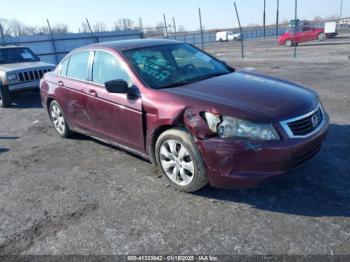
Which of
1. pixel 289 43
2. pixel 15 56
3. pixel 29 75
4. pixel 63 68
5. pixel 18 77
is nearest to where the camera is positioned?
pixel 63 68

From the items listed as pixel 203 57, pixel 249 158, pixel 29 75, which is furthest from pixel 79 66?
pixel 29 75

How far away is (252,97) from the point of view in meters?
3.59

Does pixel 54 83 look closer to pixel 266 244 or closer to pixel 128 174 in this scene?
pixel 128 174

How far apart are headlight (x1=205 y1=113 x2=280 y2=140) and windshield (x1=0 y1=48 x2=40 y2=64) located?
9.01m

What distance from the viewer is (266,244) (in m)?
2.83

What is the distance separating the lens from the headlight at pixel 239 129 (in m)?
3.16

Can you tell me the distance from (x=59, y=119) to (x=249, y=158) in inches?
158

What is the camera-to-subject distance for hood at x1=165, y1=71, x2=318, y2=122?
3.28 m

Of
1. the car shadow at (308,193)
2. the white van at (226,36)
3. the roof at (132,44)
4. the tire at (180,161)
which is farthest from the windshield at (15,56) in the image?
the white van at (226,36)

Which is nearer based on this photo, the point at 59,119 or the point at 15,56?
the point at 59,119

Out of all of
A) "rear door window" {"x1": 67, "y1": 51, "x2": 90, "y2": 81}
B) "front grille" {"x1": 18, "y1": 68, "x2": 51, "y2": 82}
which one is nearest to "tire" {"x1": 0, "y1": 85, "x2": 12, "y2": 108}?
"front grille" {"x1": 18, "y1": 68, "x2": 51, "y2": 82}

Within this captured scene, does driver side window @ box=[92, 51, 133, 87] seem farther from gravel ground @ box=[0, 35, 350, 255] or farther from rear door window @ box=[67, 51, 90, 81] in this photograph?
gravel ground @ box=[0, 35, 350, 255]

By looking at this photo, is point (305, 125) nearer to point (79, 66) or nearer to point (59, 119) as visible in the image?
point (79, 66)

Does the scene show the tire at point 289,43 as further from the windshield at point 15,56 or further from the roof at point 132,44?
the roof at point 132,44
